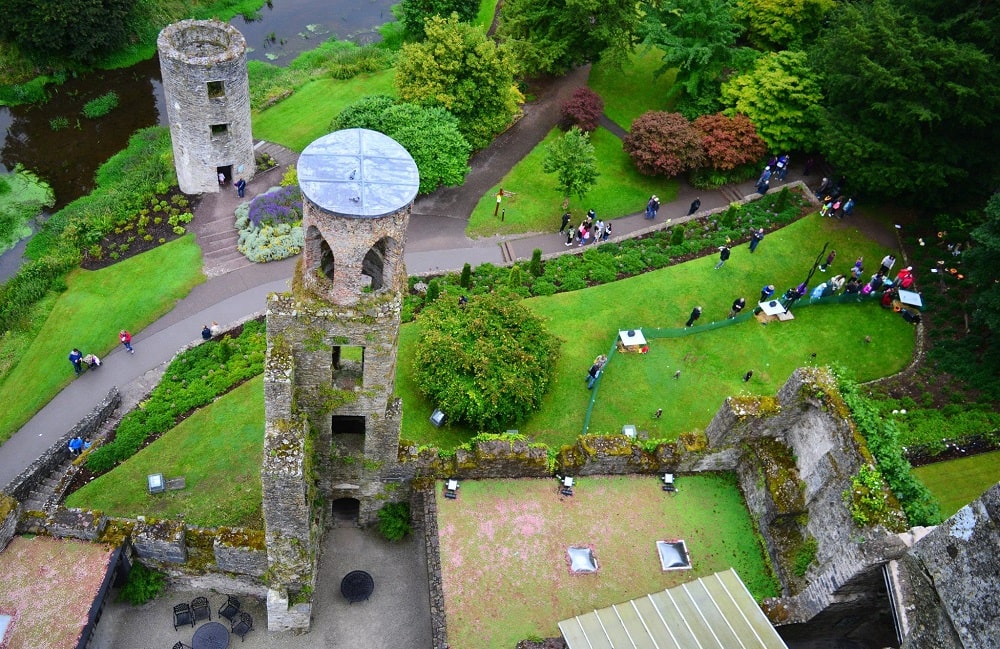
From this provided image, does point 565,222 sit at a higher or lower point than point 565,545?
lower

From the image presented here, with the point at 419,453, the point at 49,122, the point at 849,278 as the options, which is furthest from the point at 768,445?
the point at 49,122

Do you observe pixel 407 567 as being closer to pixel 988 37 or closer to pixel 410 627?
pixel 410 627

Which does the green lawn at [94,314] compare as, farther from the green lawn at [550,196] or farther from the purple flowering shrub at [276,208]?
the green lawn at [550,196]

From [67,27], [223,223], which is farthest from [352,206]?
[67,27]

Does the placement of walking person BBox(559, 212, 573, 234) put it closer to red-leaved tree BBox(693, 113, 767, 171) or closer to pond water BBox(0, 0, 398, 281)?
red-leaved tree BBox(693, 113, 767, 171)

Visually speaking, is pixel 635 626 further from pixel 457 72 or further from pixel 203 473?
pixel 457 72

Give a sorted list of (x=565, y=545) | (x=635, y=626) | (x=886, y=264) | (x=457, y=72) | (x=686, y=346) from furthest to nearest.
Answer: (x=457, y=72), (x=886, y=264), (x=686, y=346), (x=565, y=545), (x=635, y=626)
